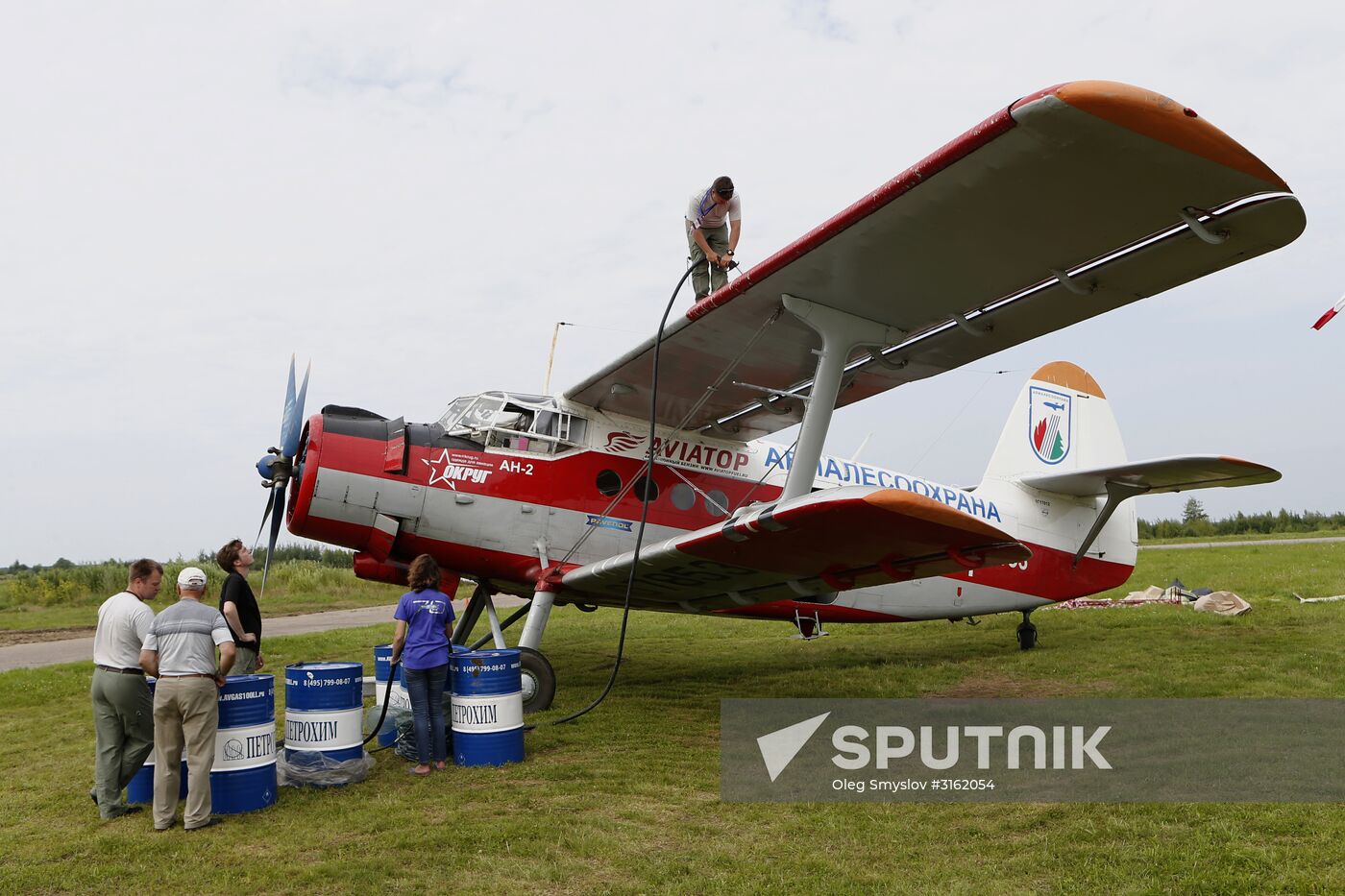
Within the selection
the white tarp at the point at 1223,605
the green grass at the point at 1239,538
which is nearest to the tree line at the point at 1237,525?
the green grass at the point at 1239,538

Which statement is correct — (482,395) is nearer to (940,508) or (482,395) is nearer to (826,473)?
(826,473)

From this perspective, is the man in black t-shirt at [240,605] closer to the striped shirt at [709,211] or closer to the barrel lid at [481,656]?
the barrel lid at [481,656]

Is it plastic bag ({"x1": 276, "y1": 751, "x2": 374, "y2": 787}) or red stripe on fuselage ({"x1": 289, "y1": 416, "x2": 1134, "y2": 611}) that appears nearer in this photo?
plastic bag ({"x1": 276, "y1": 751, "x2": 374, "y2": 787})

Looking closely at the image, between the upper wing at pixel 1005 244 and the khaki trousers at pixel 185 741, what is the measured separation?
14.8ft

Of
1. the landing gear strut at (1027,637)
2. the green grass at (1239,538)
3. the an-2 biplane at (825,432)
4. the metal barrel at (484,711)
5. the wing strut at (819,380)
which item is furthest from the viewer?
the green grass at (1239,538)

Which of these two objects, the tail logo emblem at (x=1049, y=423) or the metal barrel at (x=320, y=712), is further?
the tail logo emblem at (x=1049, y=423)

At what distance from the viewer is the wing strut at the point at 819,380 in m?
6.77

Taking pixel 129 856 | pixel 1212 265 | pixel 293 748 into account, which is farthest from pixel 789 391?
pixel 129 856

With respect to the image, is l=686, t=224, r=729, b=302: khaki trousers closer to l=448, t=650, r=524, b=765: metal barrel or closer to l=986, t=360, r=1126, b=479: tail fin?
l=448, t=650, r=524, b=765: metal barrel

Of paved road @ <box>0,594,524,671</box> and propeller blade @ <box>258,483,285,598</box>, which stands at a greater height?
propeller blade @ <box>258,483,285,598</box>

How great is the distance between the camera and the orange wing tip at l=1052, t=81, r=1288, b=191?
4.08 meters

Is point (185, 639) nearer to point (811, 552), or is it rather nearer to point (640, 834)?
point (640, 834)

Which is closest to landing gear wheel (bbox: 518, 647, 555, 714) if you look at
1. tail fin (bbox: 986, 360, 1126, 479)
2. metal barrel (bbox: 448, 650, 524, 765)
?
metal barrel (bbox: 448, 650, 524, 765)

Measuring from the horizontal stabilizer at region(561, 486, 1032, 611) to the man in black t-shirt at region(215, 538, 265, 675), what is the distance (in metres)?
2.76
